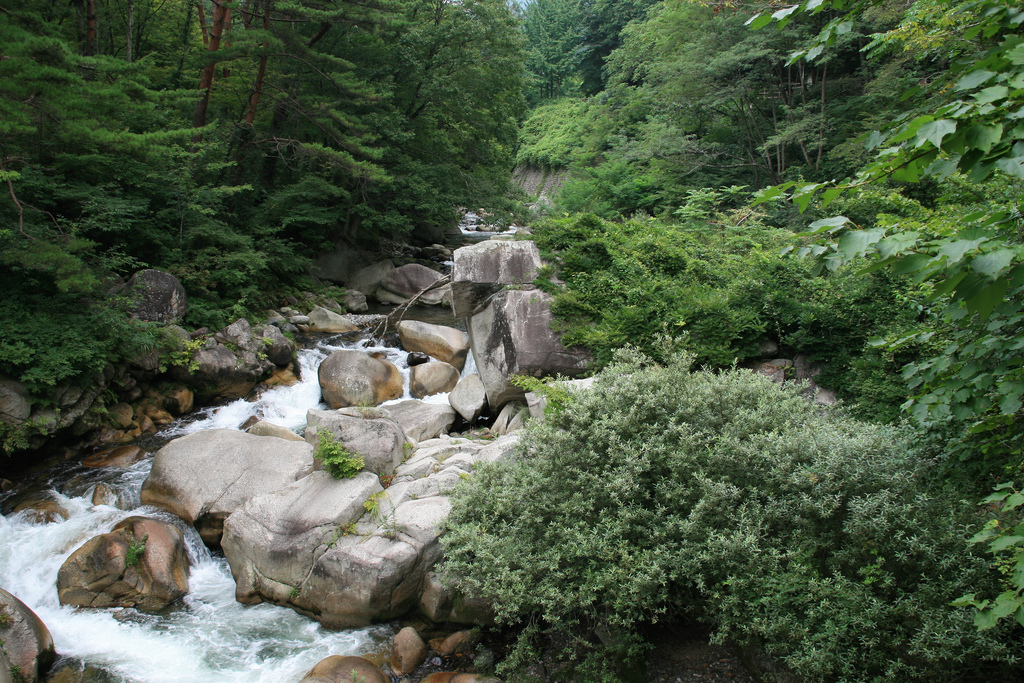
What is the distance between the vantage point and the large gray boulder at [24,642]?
182 inches

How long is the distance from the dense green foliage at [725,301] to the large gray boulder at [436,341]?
3544 mm

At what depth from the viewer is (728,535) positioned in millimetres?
3887

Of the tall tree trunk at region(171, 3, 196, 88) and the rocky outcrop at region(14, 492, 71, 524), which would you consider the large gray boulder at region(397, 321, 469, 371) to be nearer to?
the rocky outcrop at region(14, 492, 71, 524)

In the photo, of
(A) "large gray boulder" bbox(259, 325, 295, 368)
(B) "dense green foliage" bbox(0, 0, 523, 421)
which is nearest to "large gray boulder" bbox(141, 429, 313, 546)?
(B) "dense green foliage" bbox(0, 0, 523, 421)

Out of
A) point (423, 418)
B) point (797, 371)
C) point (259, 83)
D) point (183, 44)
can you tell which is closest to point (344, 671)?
point (423, 418)

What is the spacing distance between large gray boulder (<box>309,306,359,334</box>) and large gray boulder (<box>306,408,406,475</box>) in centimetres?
679

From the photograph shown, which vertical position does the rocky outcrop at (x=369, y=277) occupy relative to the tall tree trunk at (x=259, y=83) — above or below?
below

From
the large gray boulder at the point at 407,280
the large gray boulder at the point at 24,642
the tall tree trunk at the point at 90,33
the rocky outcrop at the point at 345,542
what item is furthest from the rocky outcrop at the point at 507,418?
the tall tree trunk at the point at 90,33

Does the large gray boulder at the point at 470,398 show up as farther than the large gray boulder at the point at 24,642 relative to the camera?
Yes

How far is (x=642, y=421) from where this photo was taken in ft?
15.4

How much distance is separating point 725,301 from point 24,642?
24.9ft

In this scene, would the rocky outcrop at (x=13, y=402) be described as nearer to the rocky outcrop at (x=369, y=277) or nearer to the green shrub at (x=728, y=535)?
the green shrub at (x=728, y=535)

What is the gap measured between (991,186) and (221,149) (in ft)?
45.9

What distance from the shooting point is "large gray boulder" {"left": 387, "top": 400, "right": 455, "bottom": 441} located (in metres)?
8.85
